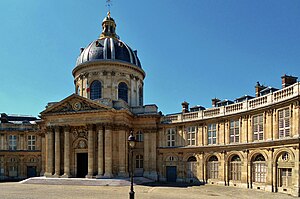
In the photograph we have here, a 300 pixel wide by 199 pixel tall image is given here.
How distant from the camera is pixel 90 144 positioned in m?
39.5

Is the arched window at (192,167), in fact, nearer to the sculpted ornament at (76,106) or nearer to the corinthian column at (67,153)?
the corinthian column at (67,153)

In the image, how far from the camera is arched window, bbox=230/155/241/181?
1340 inches

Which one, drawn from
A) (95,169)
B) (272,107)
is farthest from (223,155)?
(95,169)

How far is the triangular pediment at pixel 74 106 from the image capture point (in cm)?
3953

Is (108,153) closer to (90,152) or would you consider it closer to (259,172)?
(90,152)

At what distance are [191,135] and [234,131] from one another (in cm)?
674

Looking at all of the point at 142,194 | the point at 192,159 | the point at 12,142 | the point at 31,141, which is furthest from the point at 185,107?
the point at 12,142

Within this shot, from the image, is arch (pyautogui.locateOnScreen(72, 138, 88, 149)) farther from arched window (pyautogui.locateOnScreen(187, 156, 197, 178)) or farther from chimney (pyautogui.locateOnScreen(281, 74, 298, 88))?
chimney (pyautogui.locateOnScreen(281, 74, 298, 88))

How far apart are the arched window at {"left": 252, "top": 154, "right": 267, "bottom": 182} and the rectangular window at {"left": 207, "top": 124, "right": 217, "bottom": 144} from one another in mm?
6482

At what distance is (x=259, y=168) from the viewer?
31.3 meters

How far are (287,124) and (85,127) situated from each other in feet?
82.1

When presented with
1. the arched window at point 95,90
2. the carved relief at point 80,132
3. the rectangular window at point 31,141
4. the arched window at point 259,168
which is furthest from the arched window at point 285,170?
the rectangular window at point 31,141

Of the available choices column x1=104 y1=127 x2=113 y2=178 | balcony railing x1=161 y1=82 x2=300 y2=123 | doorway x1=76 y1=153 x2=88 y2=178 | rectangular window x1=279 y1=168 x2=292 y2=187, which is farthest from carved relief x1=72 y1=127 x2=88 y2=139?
rectangular window x1=279 y1=168 x2=292 y2=187

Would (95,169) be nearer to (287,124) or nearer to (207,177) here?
(207,177)
